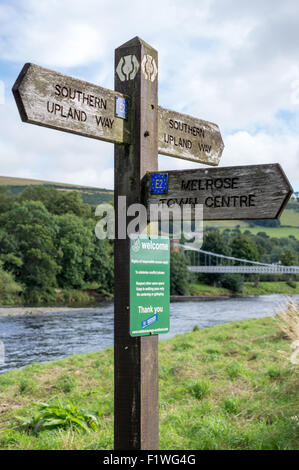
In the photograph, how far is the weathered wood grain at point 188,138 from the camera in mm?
3047

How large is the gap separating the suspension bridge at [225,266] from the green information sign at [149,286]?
6138 centimetres

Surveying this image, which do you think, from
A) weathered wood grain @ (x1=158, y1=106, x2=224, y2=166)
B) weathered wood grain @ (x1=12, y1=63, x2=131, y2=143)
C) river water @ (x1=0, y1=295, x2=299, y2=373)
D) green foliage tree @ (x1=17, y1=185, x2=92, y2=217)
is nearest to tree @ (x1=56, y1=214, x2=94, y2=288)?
green foliage tree @ (x1=17, y1=185, x2=92, y2=217)

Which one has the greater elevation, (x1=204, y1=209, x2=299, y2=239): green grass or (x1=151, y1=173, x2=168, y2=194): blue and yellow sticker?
(x1=204, y1=209, x2=299, y2=239): green grass

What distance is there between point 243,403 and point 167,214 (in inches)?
108

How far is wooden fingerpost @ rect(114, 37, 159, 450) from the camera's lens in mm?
2738

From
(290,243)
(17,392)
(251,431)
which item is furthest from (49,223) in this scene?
(290,243)

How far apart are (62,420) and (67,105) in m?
2.86

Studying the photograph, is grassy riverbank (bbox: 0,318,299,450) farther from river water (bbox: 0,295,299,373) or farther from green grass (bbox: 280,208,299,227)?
green grass (bbox: 280,208,299,227)

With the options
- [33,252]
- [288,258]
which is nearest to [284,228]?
[288,258]

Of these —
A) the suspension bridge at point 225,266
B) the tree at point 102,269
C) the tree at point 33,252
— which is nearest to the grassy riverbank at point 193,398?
the tree at point 33,252

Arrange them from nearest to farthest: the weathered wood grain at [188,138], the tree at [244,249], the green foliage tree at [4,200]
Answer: the weathered wood grain at [188,138], the green foliage tree at [4,200], the tree at [244,249]

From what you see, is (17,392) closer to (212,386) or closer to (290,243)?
(212,386)

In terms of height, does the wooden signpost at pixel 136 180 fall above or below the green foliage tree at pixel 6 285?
above

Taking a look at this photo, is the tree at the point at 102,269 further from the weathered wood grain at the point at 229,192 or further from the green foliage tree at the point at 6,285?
the weathered wood grain at the point at 229,192
